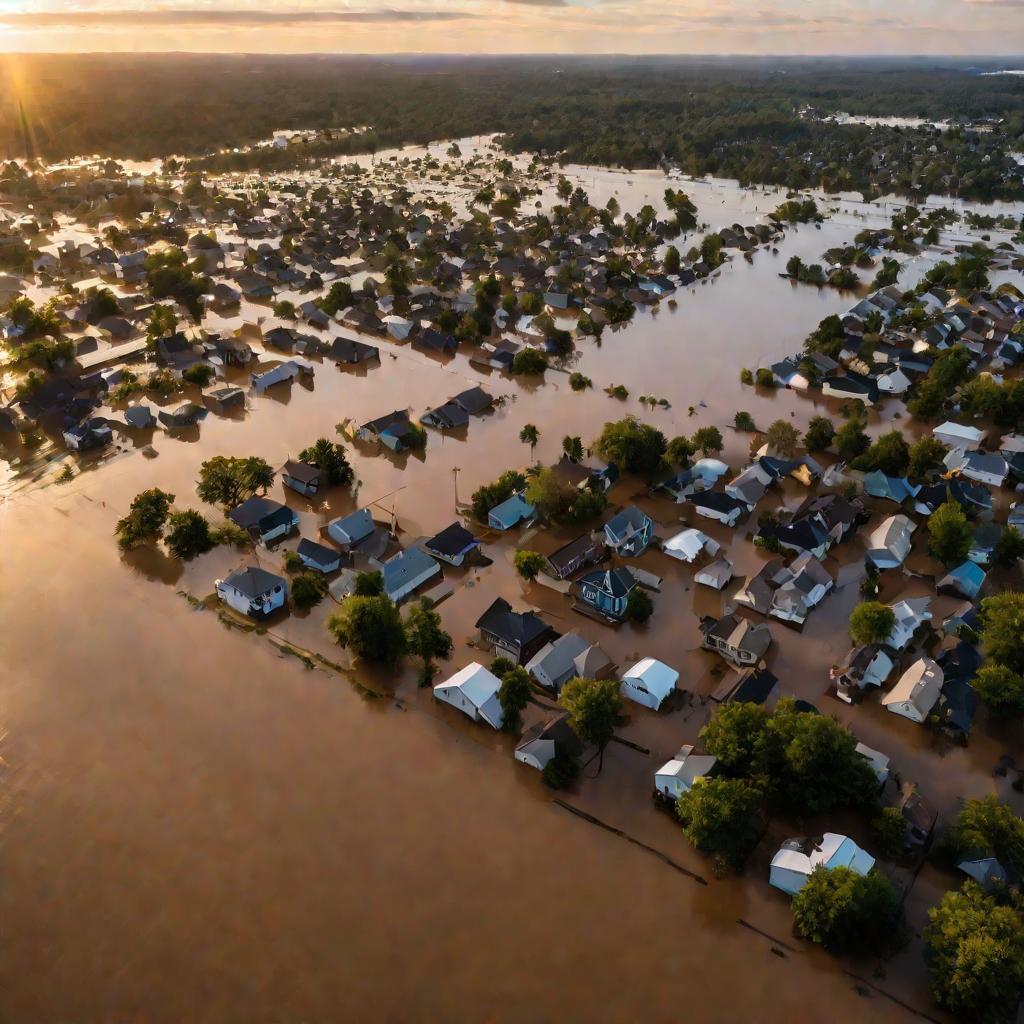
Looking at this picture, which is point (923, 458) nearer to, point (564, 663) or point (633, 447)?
point (633, 447)

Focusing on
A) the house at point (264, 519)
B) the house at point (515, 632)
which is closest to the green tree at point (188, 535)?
the house at point (264, 519)

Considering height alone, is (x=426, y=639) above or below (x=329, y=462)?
below

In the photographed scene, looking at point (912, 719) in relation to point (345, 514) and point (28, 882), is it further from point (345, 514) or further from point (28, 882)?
point (28, 882)

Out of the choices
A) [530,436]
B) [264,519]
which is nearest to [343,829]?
[264,519]

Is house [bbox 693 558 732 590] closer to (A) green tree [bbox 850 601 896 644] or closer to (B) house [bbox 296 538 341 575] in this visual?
(A) green tree [bbox 850 601 896 644]

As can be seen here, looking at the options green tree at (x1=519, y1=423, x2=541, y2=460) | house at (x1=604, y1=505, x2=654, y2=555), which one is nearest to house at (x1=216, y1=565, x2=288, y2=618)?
house at (x1=604, y1=505, x2=654, y2=555)

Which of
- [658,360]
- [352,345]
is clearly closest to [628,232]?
[658,360]

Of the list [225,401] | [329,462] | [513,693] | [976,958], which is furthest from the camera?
[225,401]

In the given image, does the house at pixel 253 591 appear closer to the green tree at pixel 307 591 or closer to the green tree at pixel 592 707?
the green tree at pixel 307 591
